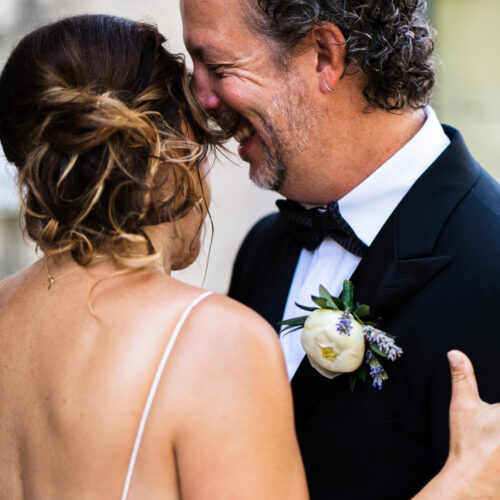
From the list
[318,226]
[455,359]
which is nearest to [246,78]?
[318,226]

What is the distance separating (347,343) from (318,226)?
2.27 ft

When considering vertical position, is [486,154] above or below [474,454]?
below

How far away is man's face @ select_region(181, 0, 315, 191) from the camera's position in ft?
8.06

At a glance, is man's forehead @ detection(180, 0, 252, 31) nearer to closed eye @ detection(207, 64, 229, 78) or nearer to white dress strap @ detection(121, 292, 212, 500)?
closed eye @ detection(207, 64, 229, 78)

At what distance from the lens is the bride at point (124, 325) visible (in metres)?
1.54

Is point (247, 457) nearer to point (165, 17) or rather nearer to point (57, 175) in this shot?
point (57, 175)

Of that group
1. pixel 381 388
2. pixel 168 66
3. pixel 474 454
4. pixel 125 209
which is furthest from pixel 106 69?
pixel 474 454

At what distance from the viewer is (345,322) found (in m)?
2.03

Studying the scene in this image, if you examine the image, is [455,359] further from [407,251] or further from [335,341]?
[407,251]

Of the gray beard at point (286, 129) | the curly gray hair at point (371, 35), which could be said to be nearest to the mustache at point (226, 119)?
the gray beard at point (286, 129)

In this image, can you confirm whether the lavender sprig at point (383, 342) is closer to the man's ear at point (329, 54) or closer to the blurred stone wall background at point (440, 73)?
the man's ear at point (329, 54)

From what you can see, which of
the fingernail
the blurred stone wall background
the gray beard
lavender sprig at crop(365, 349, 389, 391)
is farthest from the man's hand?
the blurred stone wall background

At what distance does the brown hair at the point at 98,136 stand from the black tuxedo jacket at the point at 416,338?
2.41 ft

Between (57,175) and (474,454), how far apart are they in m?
1.29
